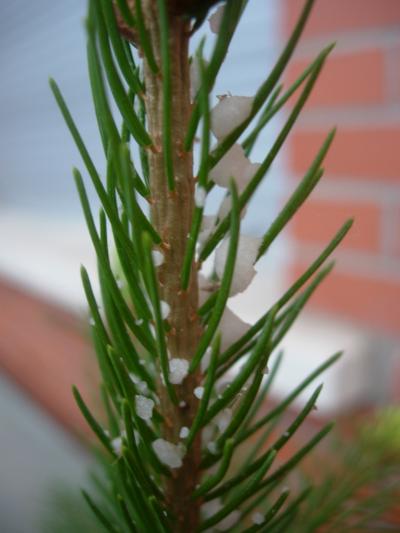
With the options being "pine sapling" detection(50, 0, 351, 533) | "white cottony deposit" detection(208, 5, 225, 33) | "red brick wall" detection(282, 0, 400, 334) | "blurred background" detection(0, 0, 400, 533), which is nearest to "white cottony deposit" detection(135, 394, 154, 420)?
"pine sapling" detection(50, 0, 351, 533)

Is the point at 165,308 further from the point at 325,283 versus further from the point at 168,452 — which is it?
the point at 325,283

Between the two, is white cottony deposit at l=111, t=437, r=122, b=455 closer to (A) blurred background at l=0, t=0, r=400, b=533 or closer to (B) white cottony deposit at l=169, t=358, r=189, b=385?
(B) white cottony deposit at l=169, t=358, r=189, b=385

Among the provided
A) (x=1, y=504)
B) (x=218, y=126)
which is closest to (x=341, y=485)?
(x=218, y=126)

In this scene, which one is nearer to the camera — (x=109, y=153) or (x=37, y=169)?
(x=109, y=153)

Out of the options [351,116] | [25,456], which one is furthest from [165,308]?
[25,456]

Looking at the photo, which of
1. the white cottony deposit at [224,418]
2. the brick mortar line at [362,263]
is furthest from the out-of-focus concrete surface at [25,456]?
the white cottony deposit at [224,418]

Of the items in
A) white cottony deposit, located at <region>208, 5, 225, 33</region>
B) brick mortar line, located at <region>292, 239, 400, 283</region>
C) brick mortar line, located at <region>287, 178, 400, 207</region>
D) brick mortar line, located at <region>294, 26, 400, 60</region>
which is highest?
brick mortar line, located at <region>294, 26, 400, 60</region>

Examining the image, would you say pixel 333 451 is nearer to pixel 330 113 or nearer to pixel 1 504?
pixel 330 113

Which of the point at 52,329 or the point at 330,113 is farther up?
the point at 330,113
